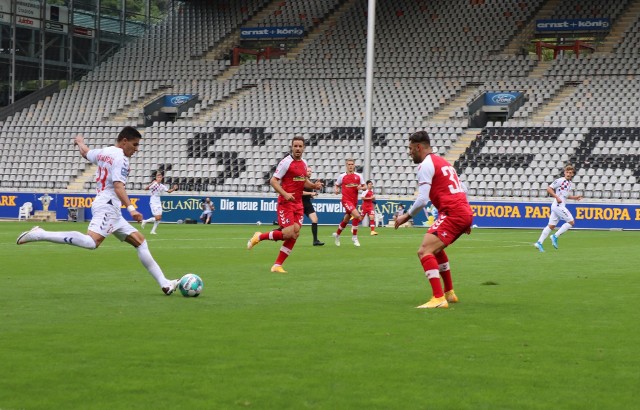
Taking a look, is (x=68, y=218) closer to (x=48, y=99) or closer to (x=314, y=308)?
(x=48, y=99)

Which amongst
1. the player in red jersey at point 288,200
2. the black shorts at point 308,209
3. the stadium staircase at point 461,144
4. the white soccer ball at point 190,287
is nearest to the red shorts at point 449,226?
the white soccer ball at point 190,287

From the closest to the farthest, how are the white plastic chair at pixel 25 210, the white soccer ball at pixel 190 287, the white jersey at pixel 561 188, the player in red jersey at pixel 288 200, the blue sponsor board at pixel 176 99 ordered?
the white soccer ball at pixel 190 287
the player in red jersey at pixel 288 200
the white jersey at pixel 561 188
the white plastic chair at pixel 25 210
the blue sponsor board at pixel 176 99

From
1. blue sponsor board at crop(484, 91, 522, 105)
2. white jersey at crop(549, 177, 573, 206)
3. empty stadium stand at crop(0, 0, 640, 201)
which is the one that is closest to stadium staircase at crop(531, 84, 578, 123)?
empty stadium stand at crop(0, 0, 640, 201)

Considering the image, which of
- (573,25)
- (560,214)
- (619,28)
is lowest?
(560,214)

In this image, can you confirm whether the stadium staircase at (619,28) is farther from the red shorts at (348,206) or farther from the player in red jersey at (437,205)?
the player in red jersey at (437,205)

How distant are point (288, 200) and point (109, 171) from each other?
5.09 m

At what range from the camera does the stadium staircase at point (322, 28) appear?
59.4 meters

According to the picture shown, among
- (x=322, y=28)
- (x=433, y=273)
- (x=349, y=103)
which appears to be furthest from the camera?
(x=322, y=28)

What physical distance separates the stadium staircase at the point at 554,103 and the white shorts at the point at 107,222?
37807 mm

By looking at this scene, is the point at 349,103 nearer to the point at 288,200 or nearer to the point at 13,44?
the point at 13,44

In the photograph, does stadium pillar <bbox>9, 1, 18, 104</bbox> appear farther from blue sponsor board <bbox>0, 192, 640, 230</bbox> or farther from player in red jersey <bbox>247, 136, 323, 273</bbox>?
player in red jersey <bbox>247, 136, 323, 273</bbox>

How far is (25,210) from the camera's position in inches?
1868

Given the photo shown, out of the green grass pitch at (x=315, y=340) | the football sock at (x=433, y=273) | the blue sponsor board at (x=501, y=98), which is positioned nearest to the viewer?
the green grass pitch at (x=315, y=340)

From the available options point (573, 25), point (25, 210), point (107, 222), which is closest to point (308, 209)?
point (107, 222)
